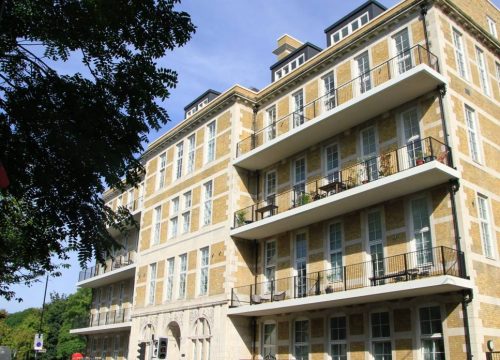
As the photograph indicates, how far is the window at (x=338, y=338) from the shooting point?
58.2ft

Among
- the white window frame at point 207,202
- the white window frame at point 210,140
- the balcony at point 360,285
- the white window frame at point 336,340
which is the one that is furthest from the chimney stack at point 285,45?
the white window frame at point 336,340

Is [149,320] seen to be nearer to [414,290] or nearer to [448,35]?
[414,290]

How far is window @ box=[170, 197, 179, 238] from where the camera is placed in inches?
1075

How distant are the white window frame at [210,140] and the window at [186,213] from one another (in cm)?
221

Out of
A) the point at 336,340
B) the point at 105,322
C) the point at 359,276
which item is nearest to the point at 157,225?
the point at 105,322

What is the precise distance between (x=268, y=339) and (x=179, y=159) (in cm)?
1152

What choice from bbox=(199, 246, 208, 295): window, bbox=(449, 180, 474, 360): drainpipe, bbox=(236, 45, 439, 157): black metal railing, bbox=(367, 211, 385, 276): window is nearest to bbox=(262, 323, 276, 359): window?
bbox=(199, 246, 208, 295): window

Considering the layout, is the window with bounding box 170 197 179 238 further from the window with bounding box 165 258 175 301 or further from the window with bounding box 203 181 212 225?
the window with bounding box 203 181 212 225

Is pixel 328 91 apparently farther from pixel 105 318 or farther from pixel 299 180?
pixel 105 318

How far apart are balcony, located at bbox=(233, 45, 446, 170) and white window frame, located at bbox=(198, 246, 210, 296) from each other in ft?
14.2

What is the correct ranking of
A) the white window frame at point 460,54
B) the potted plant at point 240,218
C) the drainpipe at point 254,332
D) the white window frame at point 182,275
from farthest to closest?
the white window frame at point 182,275 < the potted plant at point 240,218 < the drainpipe at point 254,332 < the white window frame at point 460,54

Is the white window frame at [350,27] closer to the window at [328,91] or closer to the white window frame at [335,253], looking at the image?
the window at [328,91]

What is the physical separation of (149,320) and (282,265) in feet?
29.6

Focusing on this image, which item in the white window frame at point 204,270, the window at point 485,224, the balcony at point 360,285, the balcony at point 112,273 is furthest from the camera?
the balcony at point 112,273
